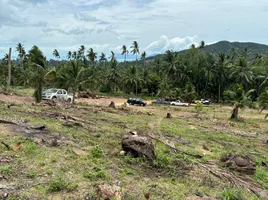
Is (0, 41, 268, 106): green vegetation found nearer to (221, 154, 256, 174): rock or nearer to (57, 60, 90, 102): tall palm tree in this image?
(57, 60, 90, 102): tall palm tree

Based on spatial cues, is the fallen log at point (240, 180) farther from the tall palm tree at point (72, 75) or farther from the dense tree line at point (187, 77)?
the dense tree line at point (187, 77)

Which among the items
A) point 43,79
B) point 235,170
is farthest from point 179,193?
point 43,79

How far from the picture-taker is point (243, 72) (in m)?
50.2

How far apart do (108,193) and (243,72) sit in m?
48.3

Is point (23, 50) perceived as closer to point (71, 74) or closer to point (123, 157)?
point (71, 74)

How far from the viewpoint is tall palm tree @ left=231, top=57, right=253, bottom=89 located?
50125 millimetres

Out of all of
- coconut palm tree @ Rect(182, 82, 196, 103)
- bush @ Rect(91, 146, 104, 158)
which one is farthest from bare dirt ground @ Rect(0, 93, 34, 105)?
coconut palm tree @ Rect(182, 82, 196, 103)

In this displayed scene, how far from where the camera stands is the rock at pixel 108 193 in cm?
666

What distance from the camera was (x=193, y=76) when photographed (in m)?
59.4

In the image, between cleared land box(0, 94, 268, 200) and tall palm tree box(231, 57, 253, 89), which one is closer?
cleared land box(0, 94, 268, 200)

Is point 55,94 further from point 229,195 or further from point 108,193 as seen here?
point 229,195

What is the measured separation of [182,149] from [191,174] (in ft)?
10.1

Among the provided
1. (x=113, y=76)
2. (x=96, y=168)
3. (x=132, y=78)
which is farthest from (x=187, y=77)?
(x=96, y=168)

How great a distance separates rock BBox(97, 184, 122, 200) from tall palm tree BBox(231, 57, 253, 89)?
47849mm
